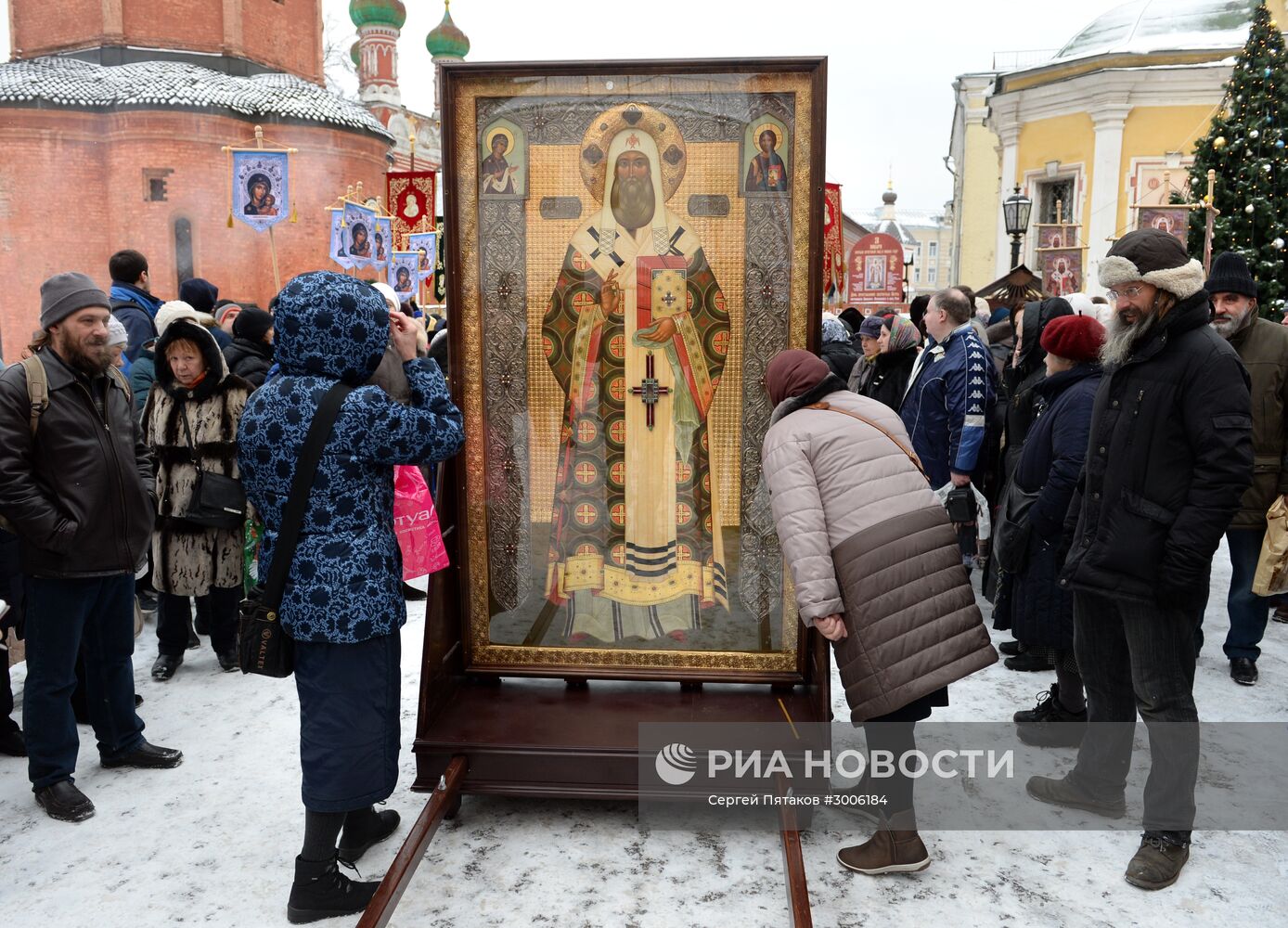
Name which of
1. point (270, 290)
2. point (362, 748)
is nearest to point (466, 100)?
point (362, 748)

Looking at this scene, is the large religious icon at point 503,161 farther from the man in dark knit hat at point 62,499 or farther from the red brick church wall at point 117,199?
the red brick church wall at point 117,199

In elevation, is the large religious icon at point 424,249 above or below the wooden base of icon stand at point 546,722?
above

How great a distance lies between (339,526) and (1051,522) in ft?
9.58

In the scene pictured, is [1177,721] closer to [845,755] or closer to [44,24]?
[845,755]

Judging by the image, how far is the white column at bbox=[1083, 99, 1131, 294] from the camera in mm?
21375

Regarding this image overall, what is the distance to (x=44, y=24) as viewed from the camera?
21672mm

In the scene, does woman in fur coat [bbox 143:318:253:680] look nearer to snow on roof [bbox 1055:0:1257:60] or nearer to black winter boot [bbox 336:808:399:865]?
black winter boot [bbox 336:808:399:865]

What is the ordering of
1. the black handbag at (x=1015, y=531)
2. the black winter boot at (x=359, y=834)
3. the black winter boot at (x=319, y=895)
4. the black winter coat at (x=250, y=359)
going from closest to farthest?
the black winter boot at (x=319, y=895) < the black winter boot at (x=359, y=834) < the black handbag at (x=1015, y=531) < the black winter coat at (x=250, y=359)

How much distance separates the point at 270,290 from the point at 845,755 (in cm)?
2009

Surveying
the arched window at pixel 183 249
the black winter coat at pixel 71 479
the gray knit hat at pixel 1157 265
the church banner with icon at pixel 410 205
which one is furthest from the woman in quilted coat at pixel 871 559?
the arched window at pixel 183 249

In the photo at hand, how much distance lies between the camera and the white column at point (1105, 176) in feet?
70.1

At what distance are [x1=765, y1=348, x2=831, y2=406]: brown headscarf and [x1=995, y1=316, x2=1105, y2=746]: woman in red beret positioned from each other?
1.38 meters

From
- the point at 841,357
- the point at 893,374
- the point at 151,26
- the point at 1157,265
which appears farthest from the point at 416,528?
the point at 151,26

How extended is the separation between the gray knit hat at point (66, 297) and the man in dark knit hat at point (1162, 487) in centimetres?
372
